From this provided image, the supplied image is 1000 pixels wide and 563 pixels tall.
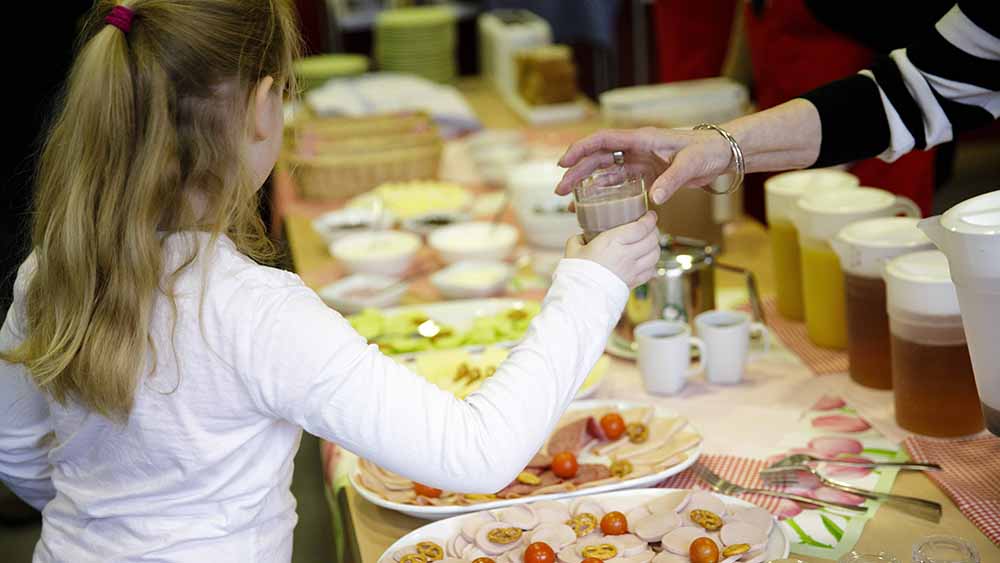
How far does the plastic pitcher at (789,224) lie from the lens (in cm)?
198

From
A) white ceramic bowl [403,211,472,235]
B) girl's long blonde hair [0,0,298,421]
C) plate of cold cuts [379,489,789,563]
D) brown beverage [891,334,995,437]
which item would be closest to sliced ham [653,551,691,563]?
plate of cold cuts [379,489,789,563]

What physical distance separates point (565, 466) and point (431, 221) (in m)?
1.37

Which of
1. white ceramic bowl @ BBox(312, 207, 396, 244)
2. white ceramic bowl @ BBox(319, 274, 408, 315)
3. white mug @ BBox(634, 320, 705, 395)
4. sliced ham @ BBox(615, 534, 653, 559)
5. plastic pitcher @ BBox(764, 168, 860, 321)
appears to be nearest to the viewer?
sliced ham @ BBox(615, 534, 653, 559)

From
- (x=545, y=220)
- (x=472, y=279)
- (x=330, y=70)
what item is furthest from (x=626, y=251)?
(x=330, y=70)

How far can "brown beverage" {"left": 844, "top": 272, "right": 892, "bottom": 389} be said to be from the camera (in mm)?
1654

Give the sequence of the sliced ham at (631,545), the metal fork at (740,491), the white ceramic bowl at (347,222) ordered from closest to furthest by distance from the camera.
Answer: the sliced ham at (631,545), the metal fork at (740,491), the white ceramic bowl at (347,222)

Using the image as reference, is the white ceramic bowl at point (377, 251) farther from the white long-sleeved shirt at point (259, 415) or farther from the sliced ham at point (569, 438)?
the white long-sleeved shirt at point (259, 415)

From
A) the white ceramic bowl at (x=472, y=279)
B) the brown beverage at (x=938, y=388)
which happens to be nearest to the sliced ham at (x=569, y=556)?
the brown beverage at (x=938, y=388)

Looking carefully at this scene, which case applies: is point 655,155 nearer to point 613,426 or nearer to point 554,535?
point 613,426

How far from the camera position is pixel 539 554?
4.06ft

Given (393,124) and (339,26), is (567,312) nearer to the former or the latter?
(393,124)

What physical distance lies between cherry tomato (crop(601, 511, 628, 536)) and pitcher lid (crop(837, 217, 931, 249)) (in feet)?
1.94

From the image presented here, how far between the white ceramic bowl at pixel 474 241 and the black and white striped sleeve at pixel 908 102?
38.9 inches

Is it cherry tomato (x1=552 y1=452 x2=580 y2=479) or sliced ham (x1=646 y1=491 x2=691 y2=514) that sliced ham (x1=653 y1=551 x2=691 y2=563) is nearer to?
sliced ham (x1=646 y1=491 x2=691 y2=514)
